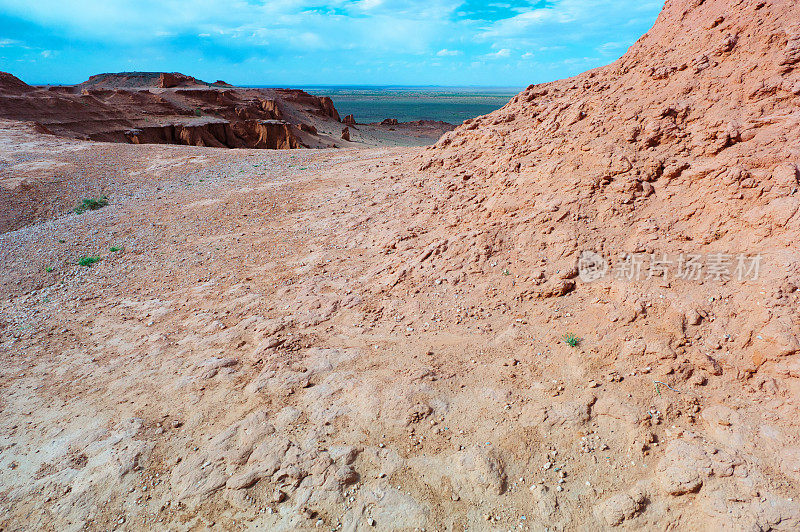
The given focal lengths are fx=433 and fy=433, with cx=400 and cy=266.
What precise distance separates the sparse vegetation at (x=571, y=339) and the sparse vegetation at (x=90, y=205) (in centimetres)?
1092

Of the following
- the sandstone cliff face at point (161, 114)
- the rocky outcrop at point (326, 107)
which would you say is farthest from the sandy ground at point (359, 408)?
the rocky outcrop at point (326, 107)

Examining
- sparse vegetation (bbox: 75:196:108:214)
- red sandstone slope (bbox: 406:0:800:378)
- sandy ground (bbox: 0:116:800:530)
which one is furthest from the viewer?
sparse vegetation (bbox: 75:196:108:214)

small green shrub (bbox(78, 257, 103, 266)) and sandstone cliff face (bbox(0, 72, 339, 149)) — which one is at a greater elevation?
sandstone cliff face (bbox(0, 72, 339, 149))

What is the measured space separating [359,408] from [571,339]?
2.01 meters

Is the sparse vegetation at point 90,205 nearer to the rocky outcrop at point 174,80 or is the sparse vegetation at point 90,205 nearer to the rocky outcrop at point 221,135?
the rocky outcrop at point 221,135

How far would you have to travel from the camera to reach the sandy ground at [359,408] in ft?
9.67

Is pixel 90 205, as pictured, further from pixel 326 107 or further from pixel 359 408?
pixel 326 107

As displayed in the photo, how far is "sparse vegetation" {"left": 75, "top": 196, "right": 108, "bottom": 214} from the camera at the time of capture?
1027 cm

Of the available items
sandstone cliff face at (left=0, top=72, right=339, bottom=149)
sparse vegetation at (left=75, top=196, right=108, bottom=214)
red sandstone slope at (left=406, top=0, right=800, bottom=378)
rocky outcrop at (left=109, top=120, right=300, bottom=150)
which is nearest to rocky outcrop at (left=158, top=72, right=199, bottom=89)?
sandstone cliff face at (left=0, top=72, right=339, bottom=149)

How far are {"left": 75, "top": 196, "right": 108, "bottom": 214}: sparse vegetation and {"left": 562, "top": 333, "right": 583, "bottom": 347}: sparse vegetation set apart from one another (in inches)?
430

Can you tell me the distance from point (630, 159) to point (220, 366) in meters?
5.11

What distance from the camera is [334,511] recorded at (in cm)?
298

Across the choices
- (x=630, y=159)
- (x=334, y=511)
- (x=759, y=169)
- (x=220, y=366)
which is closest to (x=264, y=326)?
(x=220, y=366)

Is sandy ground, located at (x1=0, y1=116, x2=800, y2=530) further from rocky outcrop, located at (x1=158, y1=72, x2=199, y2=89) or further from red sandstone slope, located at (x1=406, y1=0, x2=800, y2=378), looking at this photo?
rocky outcrop, located at (x1=158, y1=72, x2=199, y2=89)
